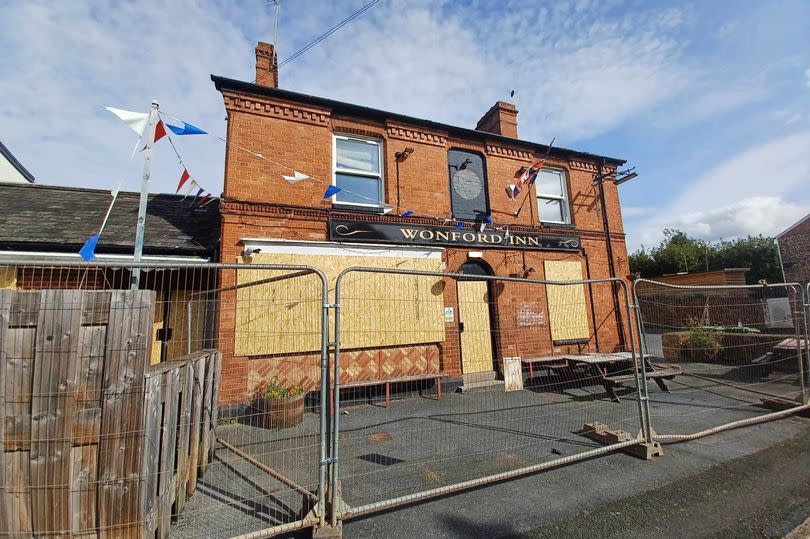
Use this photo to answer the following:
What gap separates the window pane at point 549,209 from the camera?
10.2 m

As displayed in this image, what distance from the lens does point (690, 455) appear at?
424 cm

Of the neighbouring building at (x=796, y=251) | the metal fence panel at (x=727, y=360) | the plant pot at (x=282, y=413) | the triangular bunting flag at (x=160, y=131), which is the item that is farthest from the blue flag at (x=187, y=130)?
the neighbouring building at (x=796, y=251)

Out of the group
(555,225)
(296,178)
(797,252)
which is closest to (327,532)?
(296,178)

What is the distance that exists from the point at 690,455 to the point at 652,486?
3.99 feet

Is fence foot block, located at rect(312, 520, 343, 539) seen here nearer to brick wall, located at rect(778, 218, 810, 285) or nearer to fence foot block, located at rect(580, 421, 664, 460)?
fence foot block, located at rect(580, 421, 664, 460)

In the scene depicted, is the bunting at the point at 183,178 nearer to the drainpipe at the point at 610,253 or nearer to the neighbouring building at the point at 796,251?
the drainpipe at the point at 610,253

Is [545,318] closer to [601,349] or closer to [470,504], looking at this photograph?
[601,349]

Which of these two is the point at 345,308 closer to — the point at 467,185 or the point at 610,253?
the point at 467,185

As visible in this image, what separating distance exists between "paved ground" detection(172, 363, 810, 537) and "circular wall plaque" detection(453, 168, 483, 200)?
538cm

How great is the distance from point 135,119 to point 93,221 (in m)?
3.35

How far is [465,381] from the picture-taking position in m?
7.83

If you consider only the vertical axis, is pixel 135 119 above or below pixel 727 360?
above

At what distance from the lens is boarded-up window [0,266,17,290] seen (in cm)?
576

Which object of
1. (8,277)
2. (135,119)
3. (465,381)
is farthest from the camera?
(465,381)
